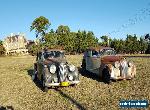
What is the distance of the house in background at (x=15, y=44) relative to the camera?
468 feet

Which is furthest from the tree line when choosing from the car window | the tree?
the car window

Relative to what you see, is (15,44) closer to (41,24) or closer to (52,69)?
(41,24)

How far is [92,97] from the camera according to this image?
42.4 ft

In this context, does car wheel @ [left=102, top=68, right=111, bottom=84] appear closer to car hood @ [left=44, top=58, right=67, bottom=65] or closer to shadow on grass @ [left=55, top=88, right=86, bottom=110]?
car hood @ [left=44, top=58, right=67, bottom=65]

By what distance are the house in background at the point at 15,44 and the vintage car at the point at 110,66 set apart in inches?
5044

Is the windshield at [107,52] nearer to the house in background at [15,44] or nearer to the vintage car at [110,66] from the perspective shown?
the vintage car at [110,66]

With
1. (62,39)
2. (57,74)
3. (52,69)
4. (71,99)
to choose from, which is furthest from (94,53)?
(62,39)

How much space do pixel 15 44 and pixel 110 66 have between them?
435 ft

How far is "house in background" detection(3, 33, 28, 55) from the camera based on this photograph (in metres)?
143

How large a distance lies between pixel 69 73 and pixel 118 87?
107 inches

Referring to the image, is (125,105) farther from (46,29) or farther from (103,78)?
(46,29)

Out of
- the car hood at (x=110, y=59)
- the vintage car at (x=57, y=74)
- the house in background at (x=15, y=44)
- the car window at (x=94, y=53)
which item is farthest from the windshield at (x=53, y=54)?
the house in background at (x=15, y=44)

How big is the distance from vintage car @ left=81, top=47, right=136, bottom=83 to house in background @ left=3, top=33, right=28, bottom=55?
128 m

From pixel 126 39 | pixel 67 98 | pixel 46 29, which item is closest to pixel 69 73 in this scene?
pixel 67 98
